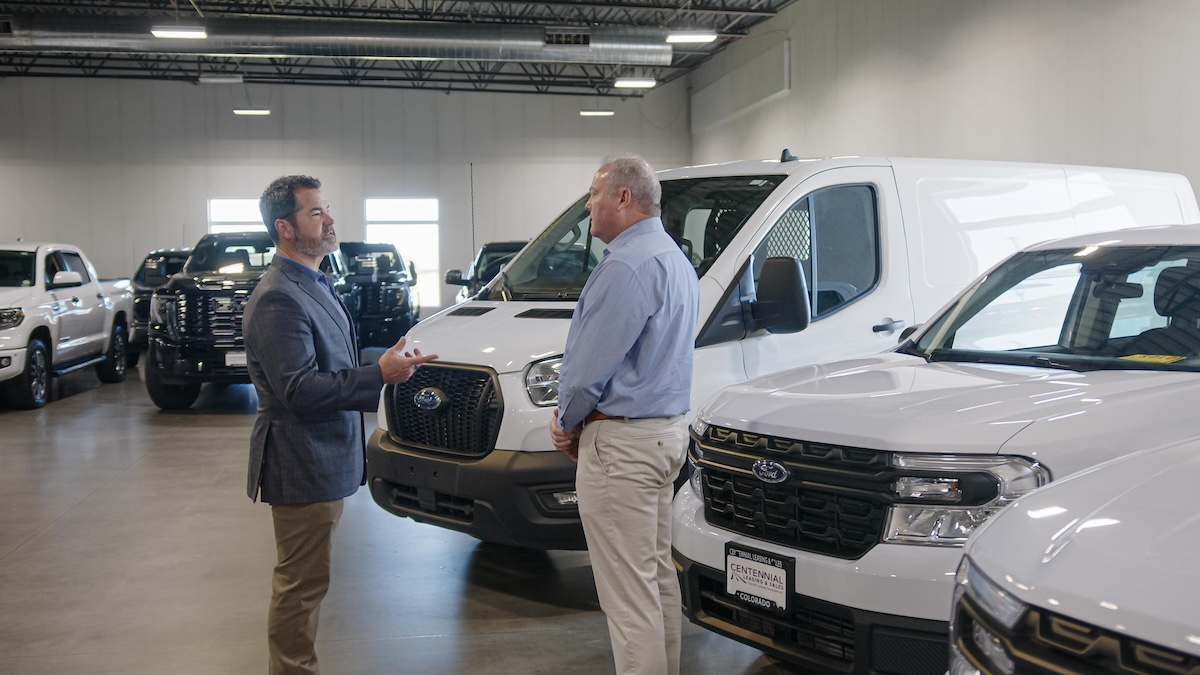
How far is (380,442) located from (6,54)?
73.4ft

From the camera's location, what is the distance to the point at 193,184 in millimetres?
24219

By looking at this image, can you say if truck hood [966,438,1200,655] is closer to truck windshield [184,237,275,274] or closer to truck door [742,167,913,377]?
truck door [742,167,913,377]

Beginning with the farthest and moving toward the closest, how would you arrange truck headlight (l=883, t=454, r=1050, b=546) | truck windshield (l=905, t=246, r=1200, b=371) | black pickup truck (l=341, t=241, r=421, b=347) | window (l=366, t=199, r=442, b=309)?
window (l=366, t=199, r=442, b=309)
black pickup truck (l=341, t=241, r=421, b=347)
truck windshield (l=905, t=246, r=1200, b=371)
truck headlight (l=883, t=454, r=1050, b=546)

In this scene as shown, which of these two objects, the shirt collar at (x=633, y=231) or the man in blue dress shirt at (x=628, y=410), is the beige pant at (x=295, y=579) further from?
the shirt collar at (x=633, y=231)

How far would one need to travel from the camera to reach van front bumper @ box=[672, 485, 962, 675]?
2590 mm

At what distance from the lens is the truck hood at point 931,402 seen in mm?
2672

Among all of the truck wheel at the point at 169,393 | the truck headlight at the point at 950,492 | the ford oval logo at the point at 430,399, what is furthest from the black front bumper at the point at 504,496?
the truck wheel at the point at 169,393

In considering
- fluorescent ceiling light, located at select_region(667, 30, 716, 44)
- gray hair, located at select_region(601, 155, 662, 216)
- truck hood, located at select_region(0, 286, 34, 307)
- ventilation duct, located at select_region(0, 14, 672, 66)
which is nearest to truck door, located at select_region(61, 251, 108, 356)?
truck hood, located at select_region(0, 286, 34, 307)

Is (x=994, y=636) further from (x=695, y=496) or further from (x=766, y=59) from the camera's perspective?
(x=766, y=59)

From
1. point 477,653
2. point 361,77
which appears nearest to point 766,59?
point 361,77

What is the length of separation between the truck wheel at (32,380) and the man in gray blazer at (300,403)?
8429mm

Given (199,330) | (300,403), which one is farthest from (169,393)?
(300,403)

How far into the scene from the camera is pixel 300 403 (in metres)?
2.88

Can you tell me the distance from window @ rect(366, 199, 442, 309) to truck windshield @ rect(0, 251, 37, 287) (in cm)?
1430
